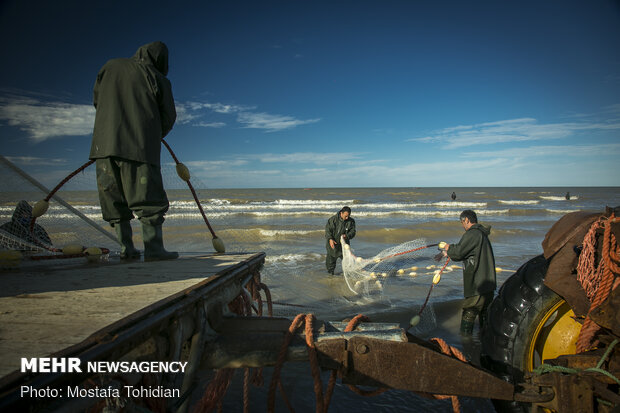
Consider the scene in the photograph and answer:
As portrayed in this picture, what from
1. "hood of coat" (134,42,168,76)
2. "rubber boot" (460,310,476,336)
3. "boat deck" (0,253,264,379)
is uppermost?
"hood of coat" (134,42,168,76)

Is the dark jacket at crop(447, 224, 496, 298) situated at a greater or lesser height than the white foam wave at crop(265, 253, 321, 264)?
greater

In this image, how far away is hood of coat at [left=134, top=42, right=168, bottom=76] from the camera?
3193 mm

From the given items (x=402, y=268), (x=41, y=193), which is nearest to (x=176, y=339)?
(x=41, y=193)

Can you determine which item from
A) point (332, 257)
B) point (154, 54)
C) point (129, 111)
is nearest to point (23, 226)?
point (129, 111)

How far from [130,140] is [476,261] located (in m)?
4.69

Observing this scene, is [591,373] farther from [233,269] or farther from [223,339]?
[233,269]

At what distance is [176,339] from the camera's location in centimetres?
158

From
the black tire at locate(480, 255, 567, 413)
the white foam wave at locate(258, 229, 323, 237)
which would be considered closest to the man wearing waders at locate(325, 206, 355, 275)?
the black tire at locate(480, 255, 567, 413)

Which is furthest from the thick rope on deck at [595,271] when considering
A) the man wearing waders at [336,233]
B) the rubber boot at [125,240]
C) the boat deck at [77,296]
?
the man wearing waders at [336,233]

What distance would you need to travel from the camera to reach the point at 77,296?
1906mm

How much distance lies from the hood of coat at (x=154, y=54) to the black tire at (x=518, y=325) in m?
4.05

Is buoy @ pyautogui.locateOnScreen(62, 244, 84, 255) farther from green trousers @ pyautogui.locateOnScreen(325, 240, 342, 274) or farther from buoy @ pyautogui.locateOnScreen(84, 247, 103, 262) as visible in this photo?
green trousers @ pyautogui.locateOnScreen(325, 240, 342, 274)

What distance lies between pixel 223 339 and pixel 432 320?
4.00 m

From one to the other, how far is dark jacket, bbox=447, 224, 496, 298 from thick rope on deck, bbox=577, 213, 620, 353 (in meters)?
2.52
